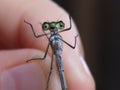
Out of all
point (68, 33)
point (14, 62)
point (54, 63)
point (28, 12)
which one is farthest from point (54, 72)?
point (28, 12)

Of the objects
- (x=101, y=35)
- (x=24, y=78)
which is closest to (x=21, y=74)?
(x=24, y=78)

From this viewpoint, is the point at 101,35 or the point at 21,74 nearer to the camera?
the point at 21,74

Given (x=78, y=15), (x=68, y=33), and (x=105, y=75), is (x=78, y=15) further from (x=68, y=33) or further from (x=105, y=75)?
(x=68, y=33)

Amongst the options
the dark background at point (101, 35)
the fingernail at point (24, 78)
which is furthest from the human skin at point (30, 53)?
the dark background at point (101, 35)

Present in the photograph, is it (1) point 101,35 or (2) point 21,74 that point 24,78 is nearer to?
(2) point 21,74

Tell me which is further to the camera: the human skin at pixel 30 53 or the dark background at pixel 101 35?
the dark background at pixel 101 35

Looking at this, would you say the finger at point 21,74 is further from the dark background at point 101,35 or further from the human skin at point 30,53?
the dark background at point 101,35

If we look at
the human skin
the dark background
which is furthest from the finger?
the dark background
